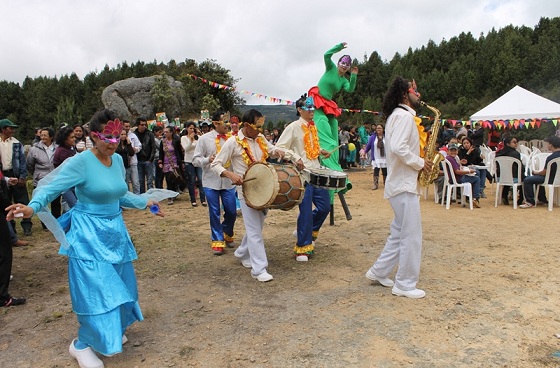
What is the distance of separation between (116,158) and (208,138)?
3.46m

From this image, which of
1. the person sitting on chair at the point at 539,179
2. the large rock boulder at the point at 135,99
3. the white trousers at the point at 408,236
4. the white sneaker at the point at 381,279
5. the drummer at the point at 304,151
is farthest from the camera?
the large rock boulder at the point at 135,99

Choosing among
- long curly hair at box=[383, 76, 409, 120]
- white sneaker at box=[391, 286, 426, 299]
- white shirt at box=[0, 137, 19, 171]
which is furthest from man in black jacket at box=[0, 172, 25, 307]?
long curly hair at box=[383, 76, 409, 120]

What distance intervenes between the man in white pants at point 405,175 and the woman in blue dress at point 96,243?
2.45m

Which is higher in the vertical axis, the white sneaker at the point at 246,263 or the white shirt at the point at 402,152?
the white shirt at the point at 402,152

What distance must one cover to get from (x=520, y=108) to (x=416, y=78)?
23.2 meters

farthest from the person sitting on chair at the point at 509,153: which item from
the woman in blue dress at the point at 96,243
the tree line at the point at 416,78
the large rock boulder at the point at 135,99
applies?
the large rock boulder at the point at 135,99

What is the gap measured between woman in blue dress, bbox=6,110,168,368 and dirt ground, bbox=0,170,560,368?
0.94 feet

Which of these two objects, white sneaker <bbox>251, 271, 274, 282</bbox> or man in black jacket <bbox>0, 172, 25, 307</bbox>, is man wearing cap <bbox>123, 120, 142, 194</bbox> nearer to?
man in black jacket <bbox>0, 172, 25, 307</bbox>

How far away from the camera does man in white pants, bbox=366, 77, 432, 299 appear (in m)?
4.23

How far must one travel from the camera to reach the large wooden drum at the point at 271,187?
4.81 meters

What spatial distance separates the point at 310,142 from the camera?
18.7 ft

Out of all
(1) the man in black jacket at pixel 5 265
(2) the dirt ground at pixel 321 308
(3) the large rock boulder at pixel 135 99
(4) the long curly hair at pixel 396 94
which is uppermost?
(3) the large rock boulder at pixel 135 99

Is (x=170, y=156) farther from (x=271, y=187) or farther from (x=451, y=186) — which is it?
(x=271, y=187)

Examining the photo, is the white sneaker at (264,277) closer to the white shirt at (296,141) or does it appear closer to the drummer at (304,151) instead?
the drummer at (304,151)
